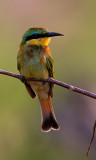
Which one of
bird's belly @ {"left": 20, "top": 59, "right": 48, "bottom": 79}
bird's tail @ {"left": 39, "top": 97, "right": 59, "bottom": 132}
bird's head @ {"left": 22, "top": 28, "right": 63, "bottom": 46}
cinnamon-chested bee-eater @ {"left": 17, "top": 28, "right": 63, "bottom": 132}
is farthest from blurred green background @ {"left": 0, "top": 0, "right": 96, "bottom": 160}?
bird's head @ {"left": 22, "top": 28, "right": 63, "bottom": 46}

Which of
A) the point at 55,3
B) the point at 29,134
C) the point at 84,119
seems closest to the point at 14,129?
the point at 29,134

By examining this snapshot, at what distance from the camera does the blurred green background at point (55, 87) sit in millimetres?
4215

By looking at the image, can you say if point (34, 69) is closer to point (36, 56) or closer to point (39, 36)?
point (36, 56)

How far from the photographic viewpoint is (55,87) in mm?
4941

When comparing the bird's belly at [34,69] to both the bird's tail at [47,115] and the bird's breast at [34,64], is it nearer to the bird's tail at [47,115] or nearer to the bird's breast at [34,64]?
the bird's breast at [34,64]

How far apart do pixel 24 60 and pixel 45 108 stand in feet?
1.82

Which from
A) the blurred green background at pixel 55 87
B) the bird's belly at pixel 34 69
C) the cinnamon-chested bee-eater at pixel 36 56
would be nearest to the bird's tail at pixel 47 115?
the cinnamon-chested bee-eater at pixel 36 56

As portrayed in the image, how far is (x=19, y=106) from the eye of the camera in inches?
187

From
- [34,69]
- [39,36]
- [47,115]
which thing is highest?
[39,36]

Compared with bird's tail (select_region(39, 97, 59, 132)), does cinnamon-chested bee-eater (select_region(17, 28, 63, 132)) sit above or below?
above

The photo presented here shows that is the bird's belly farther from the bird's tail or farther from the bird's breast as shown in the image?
the bird's tail

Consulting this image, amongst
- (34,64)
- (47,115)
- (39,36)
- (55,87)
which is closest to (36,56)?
(34,64)

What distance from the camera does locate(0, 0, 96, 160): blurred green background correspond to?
13.8 ft

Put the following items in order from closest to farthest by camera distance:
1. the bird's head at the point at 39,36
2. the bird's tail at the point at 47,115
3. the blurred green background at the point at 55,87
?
the bird's head at the point at 39,36
the bird's tail at the point at 47,115
the blurred green background at the point at 55,87
